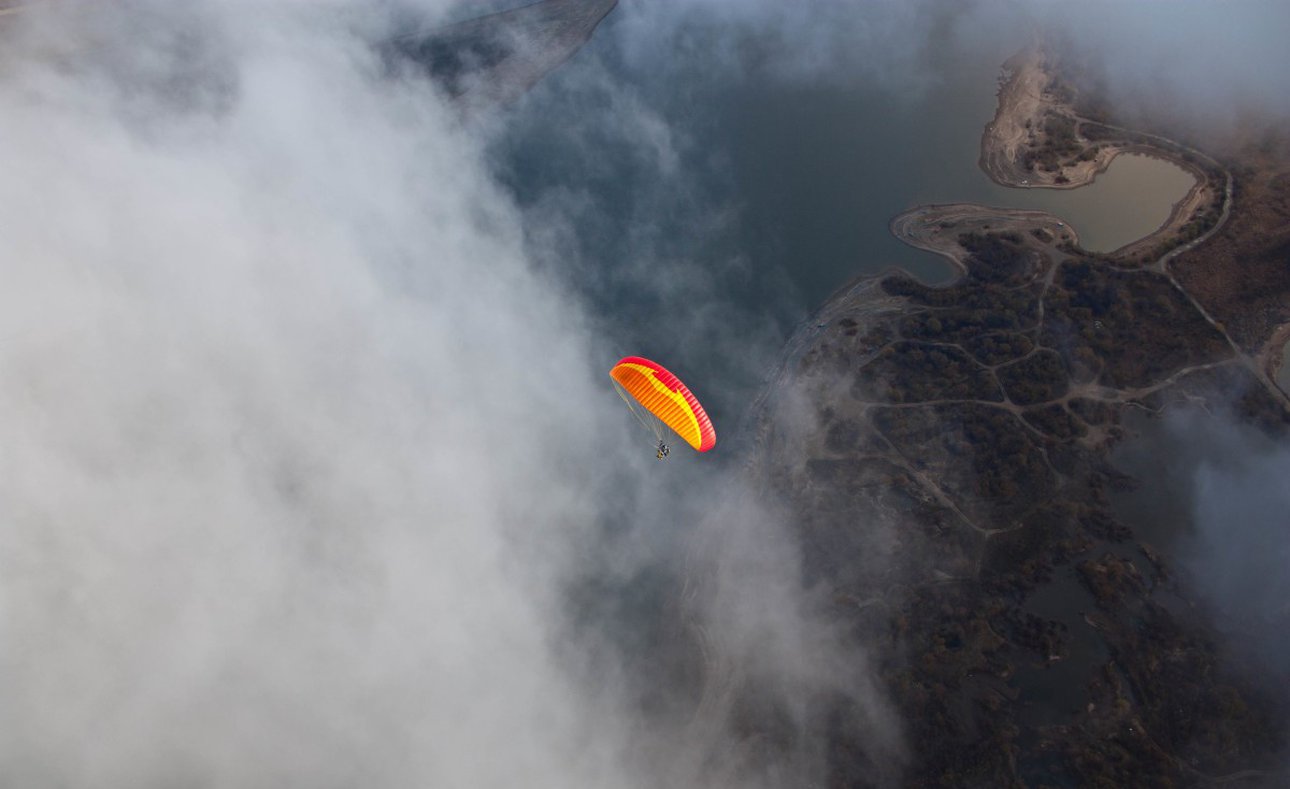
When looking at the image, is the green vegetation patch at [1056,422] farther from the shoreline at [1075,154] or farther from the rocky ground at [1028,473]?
the shoreline at [1075,154]

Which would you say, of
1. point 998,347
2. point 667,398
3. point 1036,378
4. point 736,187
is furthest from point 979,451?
point 736,187

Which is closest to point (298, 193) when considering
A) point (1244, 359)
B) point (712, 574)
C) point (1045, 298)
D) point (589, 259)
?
point (589, 259)

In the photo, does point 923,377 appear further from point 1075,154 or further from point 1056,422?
point 1075,154

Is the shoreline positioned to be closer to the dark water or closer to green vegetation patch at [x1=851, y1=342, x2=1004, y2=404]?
the dark water

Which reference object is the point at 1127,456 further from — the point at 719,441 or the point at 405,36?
the point at 405,36

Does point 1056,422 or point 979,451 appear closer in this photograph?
point 979,451

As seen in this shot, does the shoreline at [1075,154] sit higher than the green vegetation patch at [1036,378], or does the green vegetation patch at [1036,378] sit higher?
the shoreline at [1075,154]

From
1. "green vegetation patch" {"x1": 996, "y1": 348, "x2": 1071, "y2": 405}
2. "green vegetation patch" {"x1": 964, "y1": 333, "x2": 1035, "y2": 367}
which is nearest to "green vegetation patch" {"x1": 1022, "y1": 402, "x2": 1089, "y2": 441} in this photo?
"green vegetation patch" {"x1": 996, "y1": 348, "x2": 1071, "y2": 405}

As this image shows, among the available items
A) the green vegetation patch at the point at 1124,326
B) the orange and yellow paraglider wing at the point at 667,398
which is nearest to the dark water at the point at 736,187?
the green vegetation patch at the point at 1124,326
